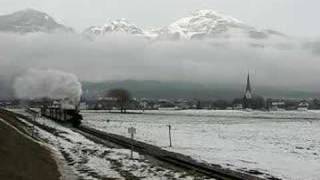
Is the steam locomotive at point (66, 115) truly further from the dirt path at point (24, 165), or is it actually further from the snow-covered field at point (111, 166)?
the dirt path at point (24, 165)

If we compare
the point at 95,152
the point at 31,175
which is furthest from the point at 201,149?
the point at 31,175

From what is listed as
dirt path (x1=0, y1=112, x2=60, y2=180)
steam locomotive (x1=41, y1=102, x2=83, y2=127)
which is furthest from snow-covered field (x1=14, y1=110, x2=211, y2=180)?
steam locomotive (x1=41, y1=102, x2=83, y2=127)

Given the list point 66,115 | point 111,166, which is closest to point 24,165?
point 111,166

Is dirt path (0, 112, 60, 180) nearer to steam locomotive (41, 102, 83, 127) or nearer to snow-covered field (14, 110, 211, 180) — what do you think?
snow-covered field (14, 110, 211, 180)

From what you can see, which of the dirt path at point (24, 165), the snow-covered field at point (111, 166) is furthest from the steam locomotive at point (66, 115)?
the dirt path at point (24, 165)

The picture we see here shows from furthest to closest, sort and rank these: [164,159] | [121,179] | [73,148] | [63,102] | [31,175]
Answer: [63,102]
[73,148]
[164,159]
[121,179]
[31,175]

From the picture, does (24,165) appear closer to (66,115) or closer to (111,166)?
(111,166)

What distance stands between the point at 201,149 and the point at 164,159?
11955 mm

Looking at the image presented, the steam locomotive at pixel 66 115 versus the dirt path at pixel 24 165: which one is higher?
the steam locomotive at pixel 66 115

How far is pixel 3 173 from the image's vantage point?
23.5 meters

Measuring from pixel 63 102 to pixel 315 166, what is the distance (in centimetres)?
9669

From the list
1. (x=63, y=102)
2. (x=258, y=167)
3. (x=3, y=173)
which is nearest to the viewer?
(x=3, y=173)

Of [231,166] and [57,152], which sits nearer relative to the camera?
[231,166]

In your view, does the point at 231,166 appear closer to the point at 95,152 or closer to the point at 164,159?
the point at 164,159
